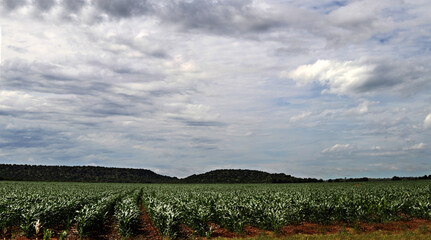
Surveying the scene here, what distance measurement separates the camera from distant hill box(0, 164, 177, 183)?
157 metres

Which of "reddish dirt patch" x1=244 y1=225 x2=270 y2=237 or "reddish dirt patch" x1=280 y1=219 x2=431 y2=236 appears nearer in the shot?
"reddish dirt patch" x1=244 y1=225 x2=270 y2=237

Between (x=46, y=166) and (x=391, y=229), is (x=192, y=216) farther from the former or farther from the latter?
(x=46, y=166)

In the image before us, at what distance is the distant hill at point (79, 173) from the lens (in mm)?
157375

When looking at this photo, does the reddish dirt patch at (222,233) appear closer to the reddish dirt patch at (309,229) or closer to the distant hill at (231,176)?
the reddish dirt patch at (309,229)

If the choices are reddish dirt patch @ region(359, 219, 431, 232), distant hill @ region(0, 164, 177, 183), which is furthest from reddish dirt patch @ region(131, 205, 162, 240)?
distant hill @ region(0, 164, 177, 183)

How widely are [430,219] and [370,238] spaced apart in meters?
10.5

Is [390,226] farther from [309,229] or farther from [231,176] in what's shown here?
[231,176]

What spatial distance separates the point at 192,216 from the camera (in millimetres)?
17812

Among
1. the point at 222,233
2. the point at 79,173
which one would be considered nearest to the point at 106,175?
the point at 79,173

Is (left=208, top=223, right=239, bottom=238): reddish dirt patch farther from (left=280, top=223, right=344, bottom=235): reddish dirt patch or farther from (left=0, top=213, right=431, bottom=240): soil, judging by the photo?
(left=280, top=223, right=344, bottom=235): reddish dirt patch

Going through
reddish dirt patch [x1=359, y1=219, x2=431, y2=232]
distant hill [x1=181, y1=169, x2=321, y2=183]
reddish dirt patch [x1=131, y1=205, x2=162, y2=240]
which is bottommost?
reddish dirt patch [x1=131, y1=205, x2=162, y2=240]

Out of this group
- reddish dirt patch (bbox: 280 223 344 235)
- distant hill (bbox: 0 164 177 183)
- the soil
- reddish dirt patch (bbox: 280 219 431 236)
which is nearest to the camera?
the soil

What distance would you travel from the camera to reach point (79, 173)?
177 metres

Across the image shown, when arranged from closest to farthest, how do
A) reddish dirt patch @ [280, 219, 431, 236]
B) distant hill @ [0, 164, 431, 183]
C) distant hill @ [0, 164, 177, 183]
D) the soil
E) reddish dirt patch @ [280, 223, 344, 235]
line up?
the soil < reddish dirt patch @ [280, 223, 344, 235] < reddish dirt patch @ [280, 219, 431, 236] < distant hill @ [0, 164, 431, 183] < distant hill @ [0, 164, 177, 183]
